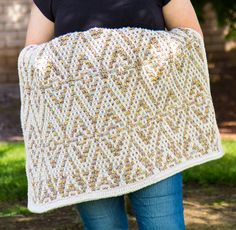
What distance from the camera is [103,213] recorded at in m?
2.61

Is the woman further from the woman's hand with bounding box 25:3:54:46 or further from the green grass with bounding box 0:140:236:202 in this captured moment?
the green grass with bounding box 0:140:236:202

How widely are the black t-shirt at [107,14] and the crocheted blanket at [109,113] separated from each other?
0.06 meters

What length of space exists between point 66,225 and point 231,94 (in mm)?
6668

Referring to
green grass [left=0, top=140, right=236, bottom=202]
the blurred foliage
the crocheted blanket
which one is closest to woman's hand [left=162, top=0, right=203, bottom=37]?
the crocheted blanket

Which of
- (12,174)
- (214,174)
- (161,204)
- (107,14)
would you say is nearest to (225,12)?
(214,174)

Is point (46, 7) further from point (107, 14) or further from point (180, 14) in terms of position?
point (180, 14)

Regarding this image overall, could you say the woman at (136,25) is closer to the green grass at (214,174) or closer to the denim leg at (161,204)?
the denim leg at (161,204)

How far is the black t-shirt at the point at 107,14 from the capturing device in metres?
2.57

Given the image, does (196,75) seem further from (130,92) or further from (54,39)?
(54,39)

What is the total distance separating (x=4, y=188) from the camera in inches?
234

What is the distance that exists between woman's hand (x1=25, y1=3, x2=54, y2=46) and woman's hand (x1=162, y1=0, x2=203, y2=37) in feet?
1.31

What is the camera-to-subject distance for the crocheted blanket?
8.13 feet

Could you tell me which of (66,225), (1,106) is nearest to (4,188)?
(66,225)

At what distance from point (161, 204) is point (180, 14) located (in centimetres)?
64
